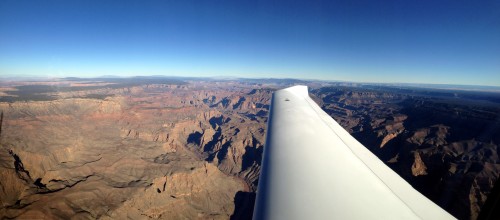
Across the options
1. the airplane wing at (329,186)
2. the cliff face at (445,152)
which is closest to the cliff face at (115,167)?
the airplane wing at (329,186)

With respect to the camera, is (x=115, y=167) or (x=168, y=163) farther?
(x=168, y=163)

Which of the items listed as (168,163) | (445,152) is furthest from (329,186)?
(168,163)

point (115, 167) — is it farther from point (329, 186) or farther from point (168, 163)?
point (329, 186)

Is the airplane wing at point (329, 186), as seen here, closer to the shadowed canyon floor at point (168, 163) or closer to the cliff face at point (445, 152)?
the cliff face at point (445, 152)

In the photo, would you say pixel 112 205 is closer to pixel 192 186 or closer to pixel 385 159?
pixel 192 186

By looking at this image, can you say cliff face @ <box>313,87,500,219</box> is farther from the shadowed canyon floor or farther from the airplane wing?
the airplane wing

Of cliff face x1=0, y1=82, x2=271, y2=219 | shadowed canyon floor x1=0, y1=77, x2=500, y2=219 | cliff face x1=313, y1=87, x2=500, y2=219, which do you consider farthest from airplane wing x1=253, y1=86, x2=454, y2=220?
cliff face x1=0, y1=82, x2=271, y2=219

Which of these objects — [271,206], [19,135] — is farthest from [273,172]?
[19,135]

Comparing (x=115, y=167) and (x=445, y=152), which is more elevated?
(x=445, y=152)
